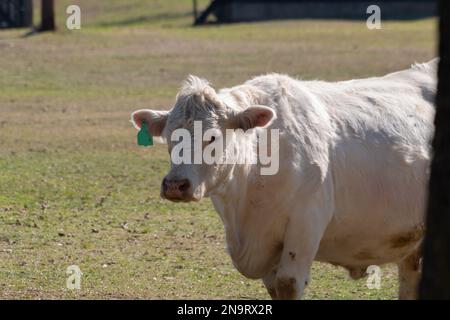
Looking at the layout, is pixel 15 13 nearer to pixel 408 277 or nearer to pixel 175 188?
pixel 408 277

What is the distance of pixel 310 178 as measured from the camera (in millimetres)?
8148

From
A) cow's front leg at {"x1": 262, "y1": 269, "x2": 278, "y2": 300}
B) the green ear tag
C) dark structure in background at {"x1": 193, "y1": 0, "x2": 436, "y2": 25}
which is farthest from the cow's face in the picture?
dark structure in background at {"x1": 193, "y1": 0, "x2": 436, "y2": 25}

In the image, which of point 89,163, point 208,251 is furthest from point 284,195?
point 89,163

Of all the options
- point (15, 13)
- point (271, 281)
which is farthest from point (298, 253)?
point (15, 13)

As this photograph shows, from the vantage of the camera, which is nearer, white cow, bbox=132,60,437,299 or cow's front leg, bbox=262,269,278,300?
white cow, bbox=132,60,437,299

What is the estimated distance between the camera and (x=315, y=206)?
811 centimetres

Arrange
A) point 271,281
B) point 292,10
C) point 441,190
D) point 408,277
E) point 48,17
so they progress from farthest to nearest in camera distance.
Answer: point 292,10 < point 48,17 < point 408,277 < point 271,281 < point 441,190

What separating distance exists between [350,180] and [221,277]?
2.60 m

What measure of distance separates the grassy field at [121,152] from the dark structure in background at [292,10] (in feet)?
21.1

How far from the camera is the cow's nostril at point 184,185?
7.50 meters

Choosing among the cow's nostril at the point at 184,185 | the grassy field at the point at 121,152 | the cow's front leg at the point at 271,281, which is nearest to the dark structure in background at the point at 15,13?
the grassy field at the point at 121,152

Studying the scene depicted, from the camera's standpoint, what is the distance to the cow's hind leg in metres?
9.23

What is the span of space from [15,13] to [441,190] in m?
46.7

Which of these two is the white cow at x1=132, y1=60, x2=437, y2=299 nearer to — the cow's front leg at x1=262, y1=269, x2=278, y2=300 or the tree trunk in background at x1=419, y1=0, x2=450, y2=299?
the cow's front leg at x1=262, y1=269, x2=278, y2=300
